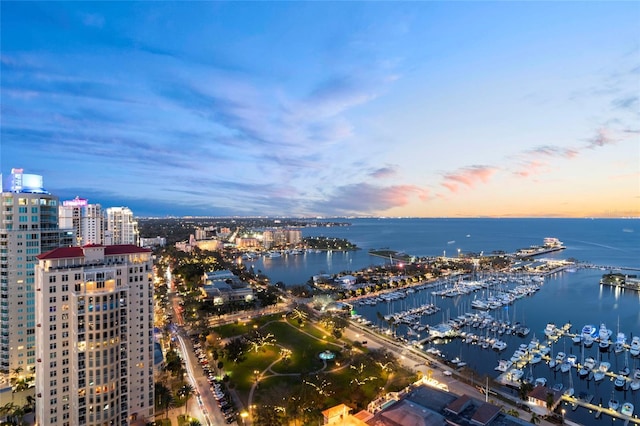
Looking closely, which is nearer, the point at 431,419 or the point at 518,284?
the point at 431,419

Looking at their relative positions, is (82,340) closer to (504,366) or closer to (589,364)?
(504,366)

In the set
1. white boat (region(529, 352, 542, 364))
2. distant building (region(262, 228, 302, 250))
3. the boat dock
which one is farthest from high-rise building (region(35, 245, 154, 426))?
distant building (region(262, 228, 302, 250))

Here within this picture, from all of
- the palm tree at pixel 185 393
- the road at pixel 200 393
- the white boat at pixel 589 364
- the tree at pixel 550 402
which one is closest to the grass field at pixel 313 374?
the road at pixel 200 393

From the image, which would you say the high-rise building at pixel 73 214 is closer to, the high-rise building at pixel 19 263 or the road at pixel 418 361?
the high-rise building at pixel 19 263

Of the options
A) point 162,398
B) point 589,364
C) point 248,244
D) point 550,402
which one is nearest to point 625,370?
point 589,364

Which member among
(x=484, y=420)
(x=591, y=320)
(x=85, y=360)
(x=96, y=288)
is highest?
(x=96, y=288)

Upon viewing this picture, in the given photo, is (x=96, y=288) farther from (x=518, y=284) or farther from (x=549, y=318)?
(x=518, y=284)

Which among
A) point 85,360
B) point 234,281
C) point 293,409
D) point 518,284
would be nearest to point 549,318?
point 518,284
